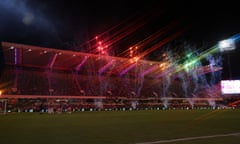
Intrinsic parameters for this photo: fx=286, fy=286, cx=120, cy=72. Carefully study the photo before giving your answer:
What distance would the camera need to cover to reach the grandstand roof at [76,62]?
178 ft

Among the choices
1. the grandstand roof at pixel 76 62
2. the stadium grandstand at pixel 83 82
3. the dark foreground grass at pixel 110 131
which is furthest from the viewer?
the stadium grandstand at pixel 83 82

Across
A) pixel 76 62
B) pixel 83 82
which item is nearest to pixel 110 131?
pixel 76 62

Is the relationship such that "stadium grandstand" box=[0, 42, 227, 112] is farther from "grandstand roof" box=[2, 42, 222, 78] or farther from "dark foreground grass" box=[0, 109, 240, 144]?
"dark foreground grass" box=[0, 109, 240, 144]

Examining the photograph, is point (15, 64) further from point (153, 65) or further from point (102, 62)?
point (153, 65)

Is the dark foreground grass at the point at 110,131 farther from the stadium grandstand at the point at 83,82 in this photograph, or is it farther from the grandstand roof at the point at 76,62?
the grandstand roof at the point at 76,62

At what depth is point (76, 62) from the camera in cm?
6650

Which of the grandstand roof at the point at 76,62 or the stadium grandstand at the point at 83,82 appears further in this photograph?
the stadium grandstand at the point at 83,82

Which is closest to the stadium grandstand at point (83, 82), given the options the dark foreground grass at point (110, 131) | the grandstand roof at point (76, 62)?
the grandstand roof at point (76, 62)

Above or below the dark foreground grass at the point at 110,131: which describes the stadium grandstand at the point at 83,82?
above

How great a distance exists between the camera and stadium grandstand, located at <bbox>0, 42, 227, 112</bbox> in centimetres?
5608

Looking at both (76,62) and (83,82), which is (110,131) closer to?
(76,62)

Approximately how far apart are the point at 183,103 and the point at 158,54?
1912 centimetres

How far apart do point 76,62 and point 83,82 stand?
634 centimetres

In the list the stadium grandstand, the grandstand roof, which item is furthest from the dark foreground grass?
the grandstand roof
